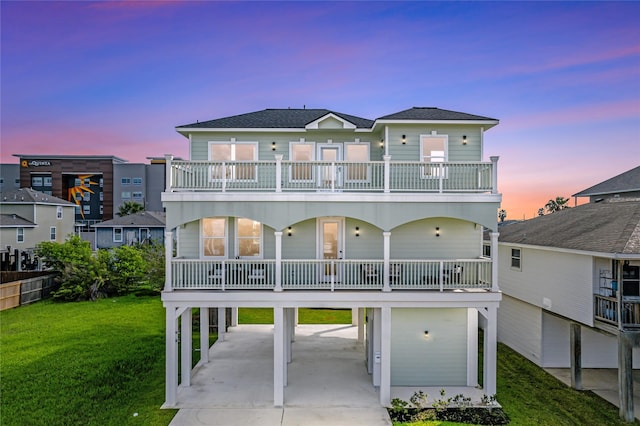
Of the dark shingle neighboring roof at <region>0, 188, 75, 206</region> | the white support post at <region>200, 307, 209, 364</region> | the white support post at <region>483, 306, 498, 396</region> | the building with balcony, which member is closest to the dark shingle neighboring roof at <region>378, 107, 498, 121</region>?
the building with balcony

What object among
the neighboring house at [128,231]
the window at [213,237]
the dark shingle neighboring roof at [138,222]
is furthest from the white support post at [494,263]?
the neighboring house at [128,231]

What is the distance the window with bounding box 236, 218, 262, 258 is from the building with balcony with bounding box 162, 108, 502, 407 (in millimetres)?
52

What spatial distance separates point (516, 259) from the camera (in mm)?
14531

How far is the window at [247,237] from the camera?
11.7 meters

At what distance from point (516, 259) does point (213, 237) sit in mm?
12914

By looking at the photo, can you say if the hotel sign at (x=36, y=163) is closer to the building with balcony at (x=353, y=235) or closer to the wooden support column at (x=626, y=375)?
the building with balcony at (x=353, y=235)

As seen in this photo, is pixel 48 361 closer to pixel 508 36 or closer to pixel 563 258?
pixel 563 258

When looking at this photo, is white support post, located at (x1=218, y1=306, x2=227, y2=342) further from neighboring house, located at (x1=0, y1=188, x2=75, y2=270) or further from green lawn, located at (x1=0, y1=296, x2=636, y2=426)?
neighboring house, located at (x1=0, y1=188, x2=75, y2=270)

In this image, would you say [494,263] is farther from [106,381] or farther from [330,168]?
[106,381]

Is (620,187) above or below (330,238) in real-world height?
above

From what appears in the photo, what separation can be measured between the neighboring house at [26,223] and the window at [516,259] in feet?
119

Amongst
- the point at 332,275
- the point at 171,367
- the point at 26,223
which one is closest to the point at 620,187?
the point at 332,275

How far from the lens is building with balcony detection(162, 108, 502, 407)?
9.93m

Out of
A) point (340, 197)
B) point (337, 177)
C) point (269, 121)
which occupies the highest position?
point (269, 121)
